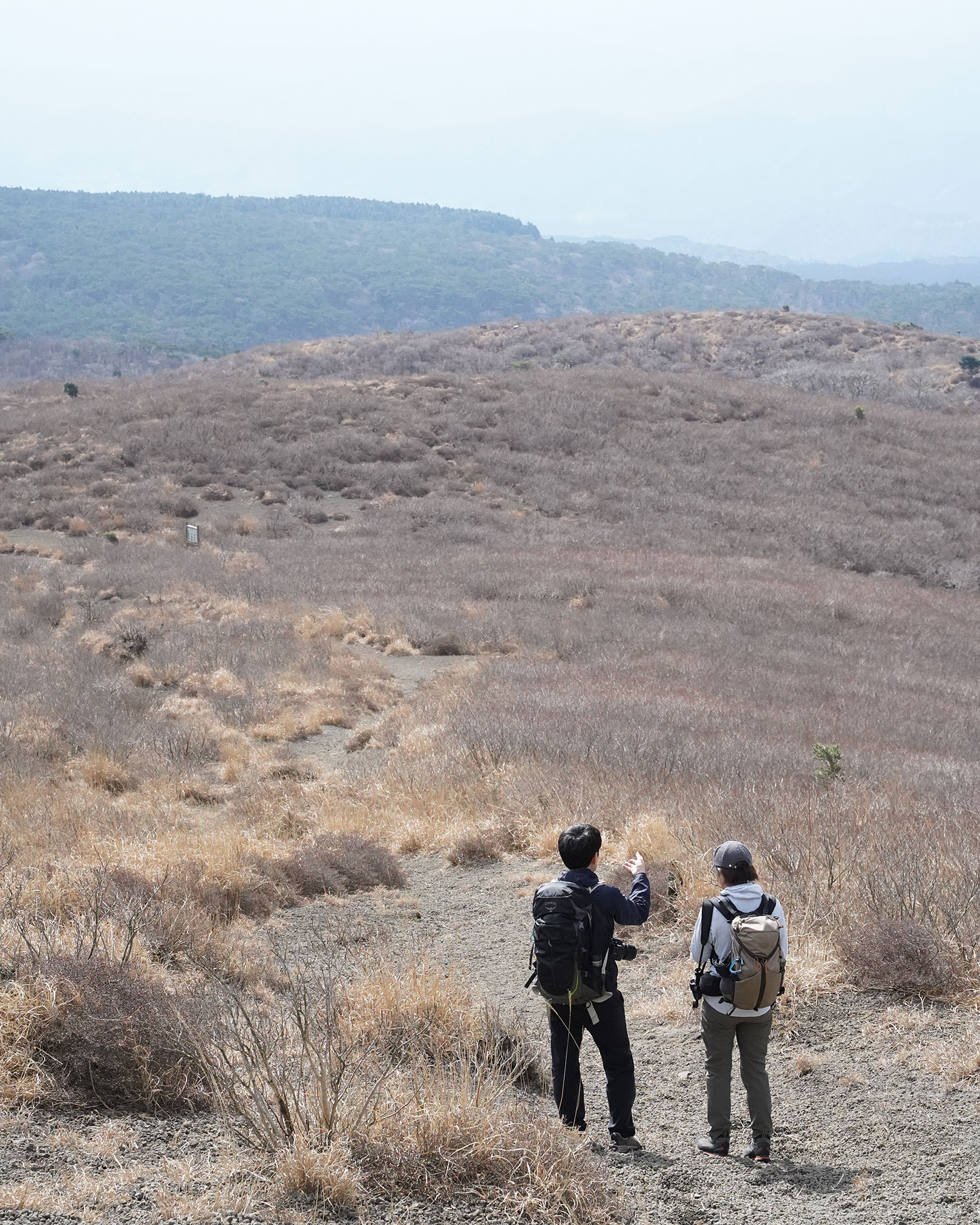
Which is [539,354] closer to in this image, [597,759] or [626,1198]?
[597,759]

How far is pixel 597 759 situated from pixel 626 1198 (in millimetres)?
6415

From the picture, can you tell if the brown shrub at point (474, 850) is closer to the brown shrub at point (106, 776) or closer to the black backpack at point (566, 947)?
the brown shrub at point (106, 776)

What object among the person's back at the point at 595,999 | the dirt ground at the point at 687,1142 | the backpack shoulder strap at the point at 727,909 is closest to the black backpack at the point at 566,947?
the person's back at the point at 595,999

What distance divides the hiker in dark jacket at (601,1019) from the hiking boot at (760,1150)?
487 mm

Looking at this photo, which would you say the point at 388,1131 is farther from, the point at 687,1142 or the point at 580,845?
the point at 687,1142

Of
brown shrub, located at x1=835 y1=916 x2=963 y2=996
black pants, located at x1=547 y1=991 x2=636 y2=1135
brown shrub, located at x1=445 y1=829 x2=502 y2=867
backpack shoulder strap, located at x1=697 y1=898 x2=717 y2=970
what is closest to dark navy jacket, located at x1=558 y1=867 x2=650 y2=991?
black pants, located at x1=547 y1=991 x2=636 y2=1135

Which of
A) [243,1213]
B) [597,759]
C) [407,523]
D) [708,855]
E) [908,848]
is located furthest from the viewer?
[407,523]

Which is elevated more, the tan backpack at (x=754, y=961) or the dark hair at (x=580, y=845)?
the dark hair at (x=580, y=845)

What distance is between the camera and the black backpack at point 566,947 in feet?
13.8

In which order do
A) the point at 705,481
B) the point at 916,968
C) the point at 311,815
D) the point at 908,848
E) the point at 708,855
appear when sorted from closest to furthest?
the point at 916,968, the point at 908,848, the point at 708,855, the point at 311,815, the point at 705,481

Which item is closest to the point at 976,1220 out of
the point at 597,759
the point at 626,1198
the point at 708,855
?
the point at 626,1198

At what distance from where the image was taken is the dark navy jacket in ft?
13.9

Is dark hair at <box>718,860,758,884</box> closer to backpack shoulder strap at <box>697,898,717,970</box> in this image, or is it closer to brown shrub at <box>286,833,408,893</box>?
backpack shoulder strap at <box>697,898,717,970</box>

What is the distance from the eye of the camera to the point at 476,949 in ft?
23.0
